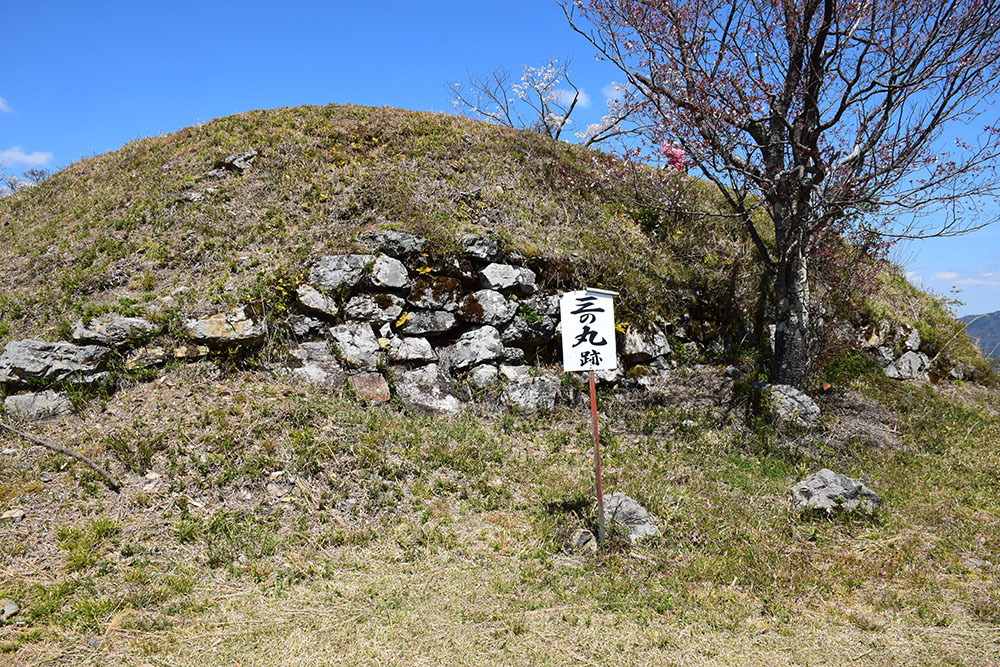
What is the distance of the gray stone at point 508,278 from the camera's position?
9.59 metres

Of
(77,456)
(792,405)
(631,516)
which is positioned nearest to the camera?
(631,516)

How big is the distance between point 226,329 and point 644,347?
6.61 m

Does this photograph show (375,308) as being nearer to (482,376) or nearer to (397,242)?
(397,242)

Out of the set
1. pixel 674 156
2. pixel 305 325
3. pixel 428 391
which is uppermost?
pixel 674 156

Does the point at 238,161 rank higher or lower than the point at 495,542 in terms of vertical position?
higher

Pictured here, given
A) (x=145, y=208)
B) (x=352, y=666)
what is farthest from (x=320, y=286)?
(x=352, y=666)

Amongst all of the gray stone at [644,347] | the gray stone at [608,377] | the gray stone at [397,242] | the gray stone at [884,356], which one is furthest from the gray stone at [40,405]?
the gray stone at [884,356]

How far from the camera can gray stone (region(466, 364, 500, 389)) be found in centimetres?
885

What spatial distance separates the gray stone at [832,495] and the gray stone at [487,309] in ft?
15.7

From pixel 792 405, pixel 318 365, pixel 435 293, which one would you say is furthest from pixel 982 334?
pixel 318 365

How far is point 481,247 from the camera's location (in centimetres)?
978

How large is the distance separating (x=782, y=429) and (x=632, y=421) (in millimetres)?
2218

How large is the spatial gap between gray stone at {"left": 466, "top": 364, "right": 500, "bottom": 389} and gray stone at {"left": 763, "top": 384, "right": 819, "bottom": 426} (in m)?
4.32

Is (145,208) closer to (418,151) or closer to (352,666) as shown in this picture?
(418,151)
